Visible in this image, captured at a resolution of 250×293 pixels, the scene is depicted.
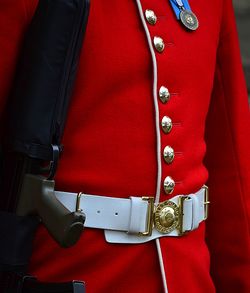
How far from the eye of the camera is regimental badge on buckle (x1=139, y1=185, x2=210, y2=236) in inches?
52.8

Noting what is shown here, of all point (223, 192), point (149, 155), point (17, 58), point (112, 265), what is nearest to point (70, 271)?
point (112, 265)

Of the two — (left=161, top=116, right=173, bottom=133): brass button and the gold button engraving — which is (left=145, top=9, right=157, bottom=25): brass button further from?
the gold button engraving

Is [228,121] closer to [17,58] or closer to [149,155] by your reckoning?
[149,155]

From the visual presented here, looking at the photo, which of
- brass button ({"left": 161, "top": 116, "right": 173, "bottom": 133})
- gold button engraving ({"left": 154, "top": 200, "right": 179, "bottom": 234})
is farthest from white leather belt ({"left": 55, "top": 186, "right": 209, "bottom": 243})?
brass button ({"left": 161, "top": 116, "right": 173, "bottom": 133})

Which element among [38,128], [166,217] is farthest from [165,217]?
[38,128]

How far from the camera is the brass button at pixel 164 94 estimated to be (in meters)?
1.38

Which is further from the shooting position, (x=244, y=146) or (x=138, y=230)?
(x=244, y=146)

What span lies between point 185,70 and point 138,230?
296 mm

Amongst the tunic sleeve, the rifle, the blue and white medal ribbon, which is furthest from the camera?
the tunic sleeve

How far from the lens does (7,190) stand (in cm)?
127

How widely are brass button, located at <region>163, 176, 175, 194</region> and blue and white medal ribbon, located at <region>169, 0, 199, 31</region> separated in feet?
0.90

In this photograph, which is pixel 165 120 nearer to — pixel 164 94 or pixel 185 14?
pixel 164 94

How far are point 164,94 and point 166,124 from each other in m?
0.05

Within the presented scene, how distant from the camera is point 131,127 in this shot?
4.40 ft
